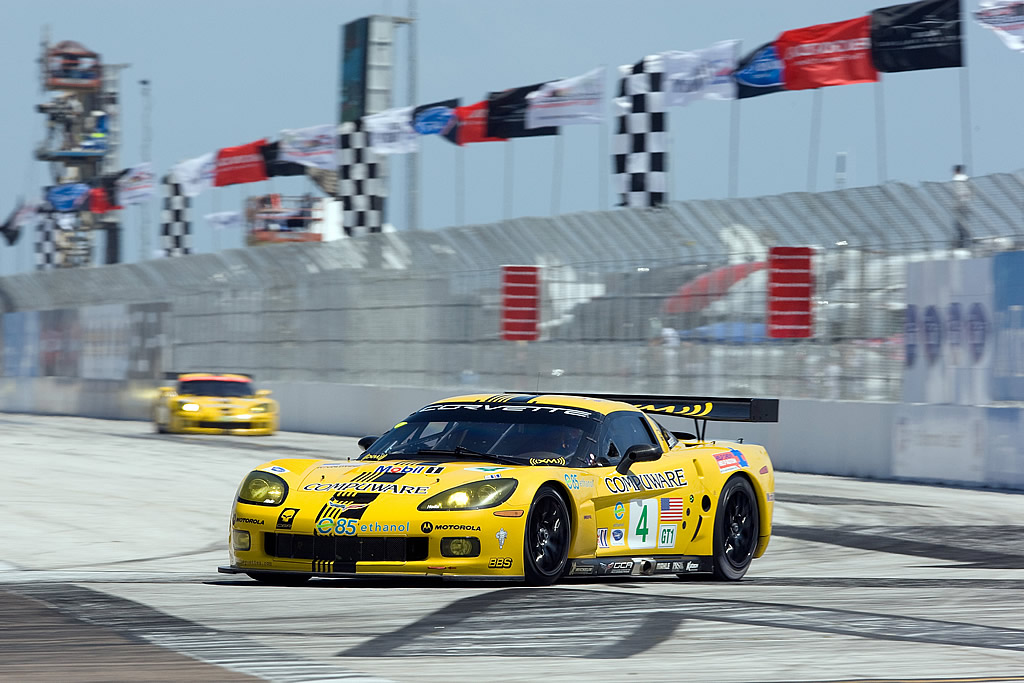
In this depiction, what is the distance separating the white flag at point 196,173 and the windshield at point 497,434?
33.2m

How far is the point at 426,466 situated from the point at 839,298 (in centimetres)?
1156

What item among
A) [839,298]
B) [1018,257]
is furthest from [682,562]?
[839,298]

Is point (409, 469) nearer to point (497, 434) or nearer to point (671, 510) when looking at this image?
point (497, 434)

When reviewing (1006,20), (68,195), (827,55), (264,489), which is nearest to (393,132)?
(827,55)

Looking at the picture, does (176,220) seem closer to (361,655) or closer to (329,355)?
(329,355)

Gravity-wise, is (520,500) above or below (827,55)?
below

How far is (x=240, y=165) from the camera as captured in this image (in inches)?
1558

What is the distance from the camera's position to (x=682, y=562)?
8.91 metres

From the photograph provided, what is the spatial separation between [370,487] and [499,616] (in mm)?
1446

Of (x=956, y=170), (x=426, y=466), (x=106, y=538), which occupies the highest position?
(x=956, y=170)

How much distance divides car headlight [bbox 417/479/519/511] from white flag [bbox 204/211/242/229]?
4693 centimetres

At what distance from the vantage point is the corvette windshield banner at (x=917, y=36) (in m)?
19.9

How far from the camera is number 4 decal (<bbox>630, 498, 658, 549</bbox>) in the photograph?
8602 millimetres

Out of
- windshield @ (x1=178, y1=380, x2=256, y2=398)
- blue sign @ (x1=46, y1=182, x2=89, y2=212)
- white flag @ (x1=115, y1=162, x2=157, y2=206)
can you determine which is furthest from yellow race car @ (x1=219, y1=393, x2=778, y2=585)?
blue sign @ (x1=46, y1=182, x2=89, y2=212)
